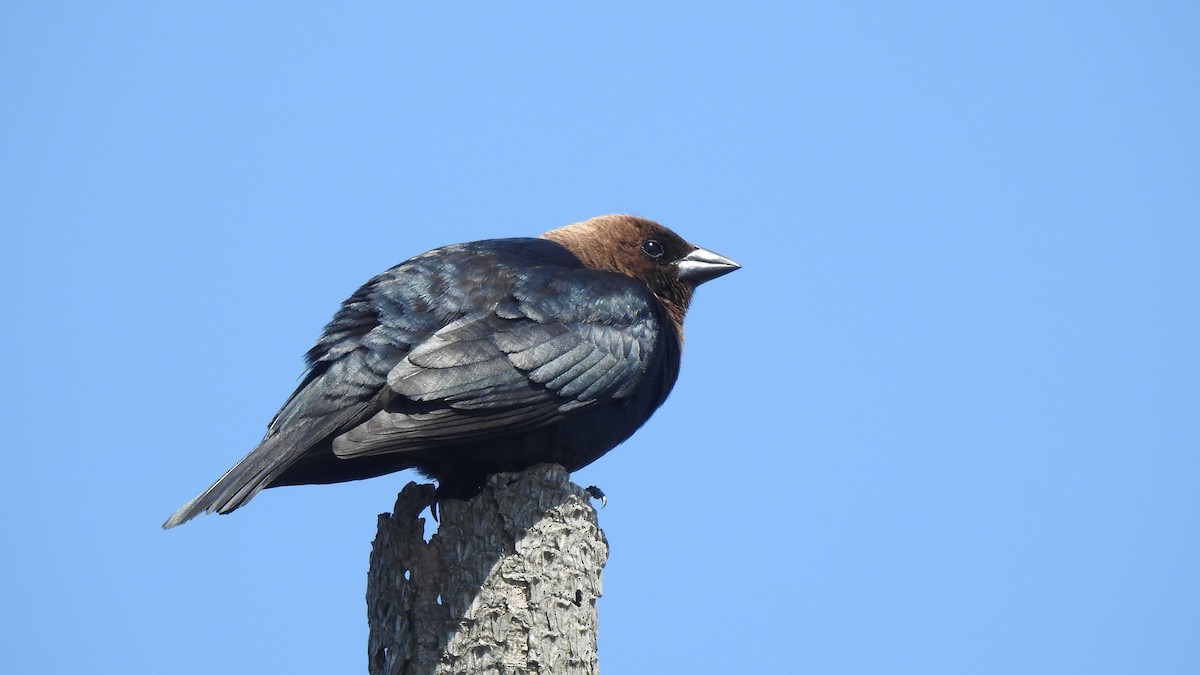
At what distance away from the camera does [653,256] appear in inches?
289

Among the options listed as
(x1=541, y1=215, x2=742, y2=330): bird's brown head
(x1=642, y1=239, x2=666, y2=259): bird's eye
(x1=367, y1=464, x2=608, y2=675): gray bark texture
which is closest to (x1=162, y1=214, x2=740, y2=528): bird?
(x1=367, y1=464, x2=608, y2=675): gray bark texture

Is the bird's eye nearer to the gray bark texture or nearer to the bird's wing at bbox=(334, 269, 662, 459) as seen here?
the bird's wing at bbox=(334, 269, 662, 459)

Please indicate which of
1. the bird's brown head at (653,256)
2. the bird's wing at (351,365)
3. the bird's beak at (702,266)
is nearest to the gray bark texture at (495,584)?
the bird's wing at (351,365)

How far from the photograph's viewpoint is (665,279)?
7.32 metres

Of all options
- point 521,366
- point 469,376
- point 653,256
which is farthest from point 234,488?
point 653,256

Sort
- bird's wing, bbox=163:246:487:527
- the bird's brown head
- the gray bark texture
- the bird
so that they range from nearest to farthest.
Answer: the gray bark texture → bird's wing, bbox=163:246:487:527 → the bird → the bird's brown head

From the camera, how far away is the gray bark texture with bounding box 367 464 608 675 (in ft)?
16.3

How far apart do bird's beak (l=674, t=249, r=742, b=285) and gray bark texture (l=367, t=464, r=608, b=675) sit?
7.31 ft

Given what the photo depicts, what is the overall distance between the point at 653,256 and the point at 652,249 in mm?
42

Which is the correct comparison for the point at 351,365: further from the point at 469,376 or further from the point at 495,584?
the point at 495,584

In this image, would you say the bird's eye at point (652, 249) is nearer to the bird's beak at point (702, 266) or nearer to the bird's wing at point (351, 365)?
the bird's beak at point (702, 266)

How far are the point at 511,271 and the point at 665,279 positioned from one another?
1419mm

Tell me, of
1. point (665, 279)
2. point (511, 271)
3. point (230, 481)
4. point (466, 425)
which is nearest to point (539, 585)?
point (466, 425)

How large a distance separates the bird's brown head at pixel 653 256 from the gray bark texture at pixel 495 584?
2113 millimetres
